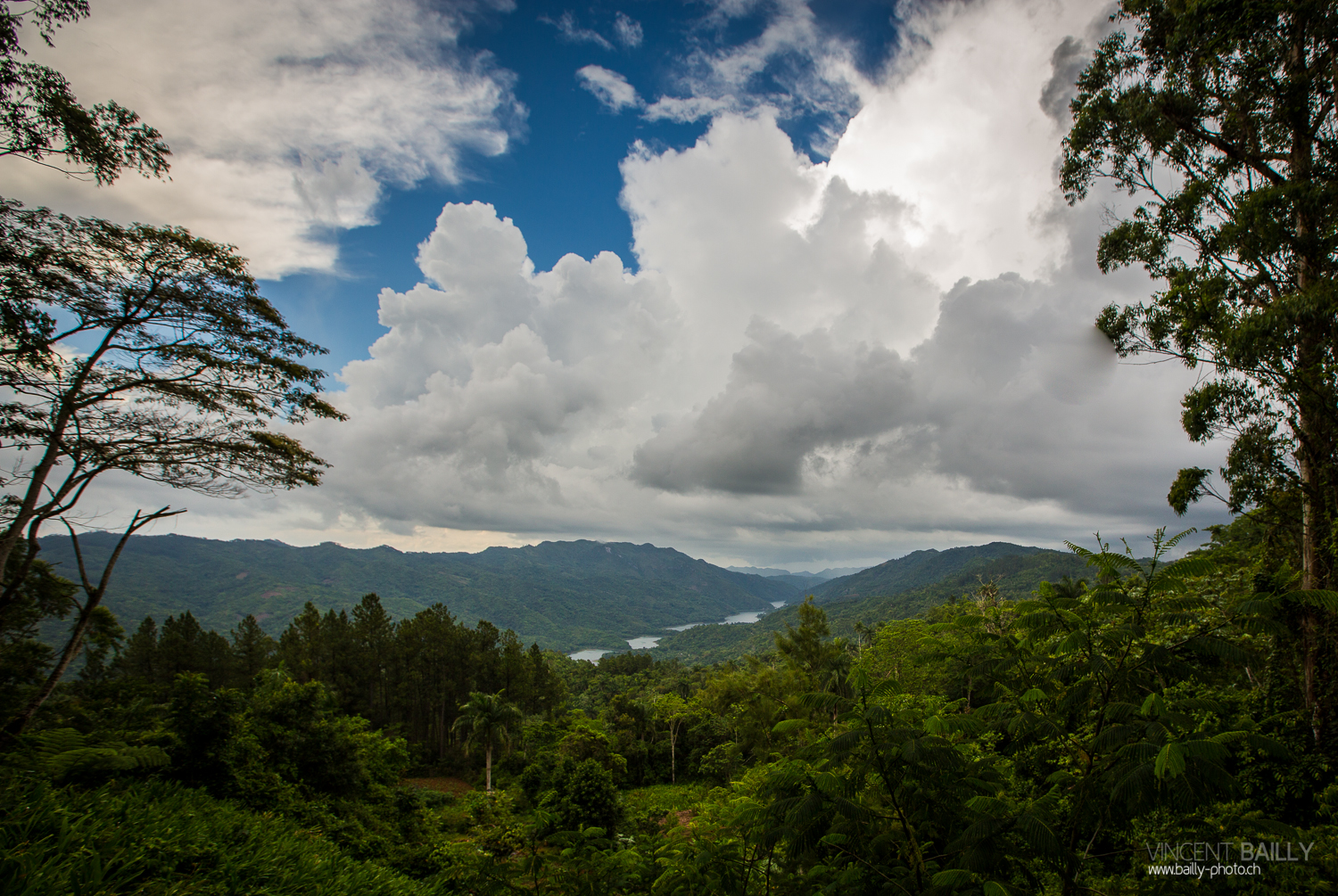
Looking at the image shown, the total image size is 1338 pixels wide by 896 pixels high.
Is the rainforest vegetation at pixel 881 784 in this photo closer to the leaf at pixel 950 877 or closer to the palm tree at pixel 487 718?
the leaf at pixel 950 877

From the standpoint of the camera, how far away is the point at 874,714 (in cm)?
386

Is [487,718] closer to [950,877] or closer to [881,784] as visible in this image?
[881,784]

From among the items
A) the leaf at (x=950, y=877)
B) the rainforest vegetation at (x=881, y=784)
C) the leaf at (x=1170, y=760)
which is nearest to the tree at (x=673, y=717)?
the rainforest vegetation at (x=881, y=784)

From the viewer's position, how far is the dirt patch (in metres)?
31.5

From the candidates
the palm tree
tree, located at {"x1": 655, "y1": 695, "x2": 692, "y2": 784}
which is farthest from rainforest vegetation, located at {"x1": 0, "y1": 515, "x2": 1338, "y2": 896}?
tree, located at {"x1": 655, "y1": 695, "x2": 692, "y2": 784}

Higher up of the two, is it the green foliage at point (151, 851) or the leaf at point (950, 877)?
the leaf at point (950, 877)

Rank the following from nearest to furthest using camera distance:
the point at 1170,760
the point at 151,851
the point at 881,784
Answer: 1. the point at 1170,760
2. the point at 881,784
3. the point at 151,851

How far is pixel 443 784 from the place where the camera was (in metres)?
33.5

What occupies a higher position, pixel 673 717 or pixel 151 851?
pixel 151 851

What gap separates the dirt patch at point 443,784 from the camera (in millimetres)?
31500

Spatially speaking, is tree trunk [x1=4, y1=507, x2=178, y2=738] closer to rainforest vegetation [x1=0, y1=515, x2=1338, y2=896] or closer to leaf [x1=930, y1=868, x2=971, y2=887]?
rainforest vegetation [x1=0, y1=515, x2=1338, y2=896]

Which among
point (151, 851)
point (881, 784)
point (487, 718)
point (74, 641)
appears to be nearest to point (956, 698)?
point (881, 784)

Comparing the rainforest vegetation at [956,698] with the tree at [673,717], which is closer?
the rainforest vegetation at [956,698]

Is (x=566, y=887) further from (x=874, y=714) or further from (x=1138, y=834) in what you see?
(x=1138, y=834)
